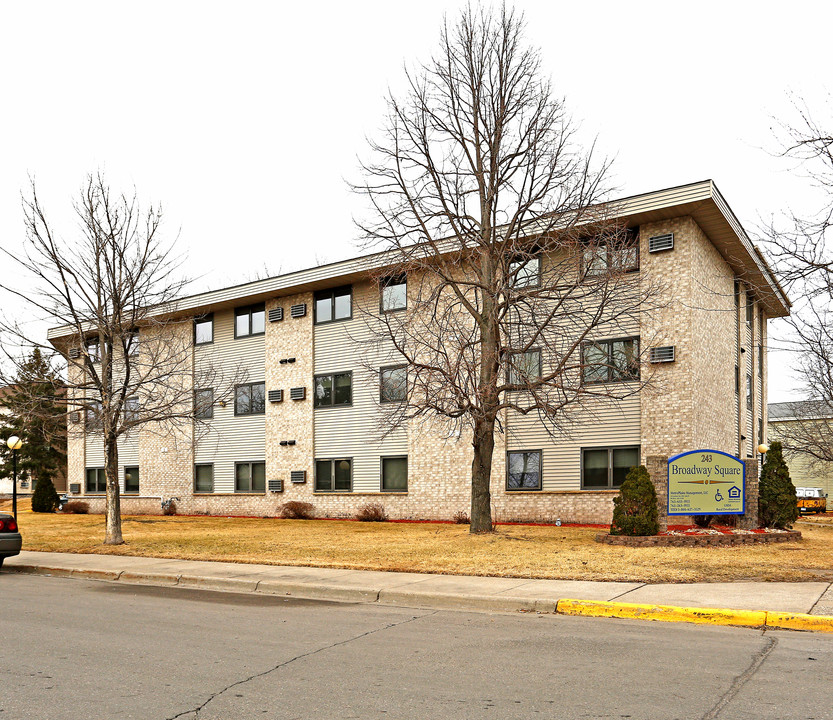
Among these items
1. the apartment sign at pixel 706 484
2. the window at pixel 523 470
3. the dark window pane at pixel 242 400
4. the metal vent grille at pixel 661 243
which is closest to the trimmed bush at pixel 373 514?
the window at pixel 523 470

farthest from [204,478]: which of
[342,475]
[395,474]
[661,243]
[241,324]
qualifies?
[661,243]

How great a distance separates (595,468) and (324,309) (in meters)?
12.9

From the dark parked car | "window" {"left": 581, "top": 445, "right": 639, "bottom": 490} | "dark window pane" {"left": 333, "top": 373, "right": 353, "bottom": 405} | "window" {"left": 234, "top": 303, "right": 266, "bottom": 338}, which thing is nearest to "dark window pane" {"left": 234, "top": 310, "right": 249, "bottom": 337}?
"window" {"left": 234, "top": 303, "right": 266, "bottom": 338}

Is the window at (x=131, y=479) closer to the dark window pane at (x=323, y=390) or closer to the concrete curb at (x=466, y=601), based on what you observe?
the dark window pane at (x=323, y=390)

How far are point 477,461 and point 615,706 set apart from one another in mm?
14333

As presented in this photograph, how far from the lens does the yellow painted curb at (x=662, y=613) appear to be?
29.8ft

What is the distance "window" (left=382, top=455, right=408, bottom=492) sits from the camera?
2928 cm

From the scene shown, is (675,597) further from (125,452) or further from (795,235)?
(125,452)

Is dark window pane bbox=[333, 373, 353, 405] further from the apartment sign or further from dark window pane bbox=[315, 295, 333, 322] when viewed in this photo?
the apartment sign

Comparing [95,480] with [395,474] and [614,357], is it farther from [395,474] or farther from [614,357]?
[614,357]

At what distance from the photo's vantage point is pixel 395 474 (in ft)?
97.0

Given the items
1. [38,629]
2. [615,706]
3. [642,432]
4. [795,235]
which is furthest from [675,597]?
[642,432]

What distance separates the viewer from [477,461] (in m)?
20.1

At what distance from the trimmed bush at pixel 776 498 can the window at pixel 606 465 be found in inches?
181
